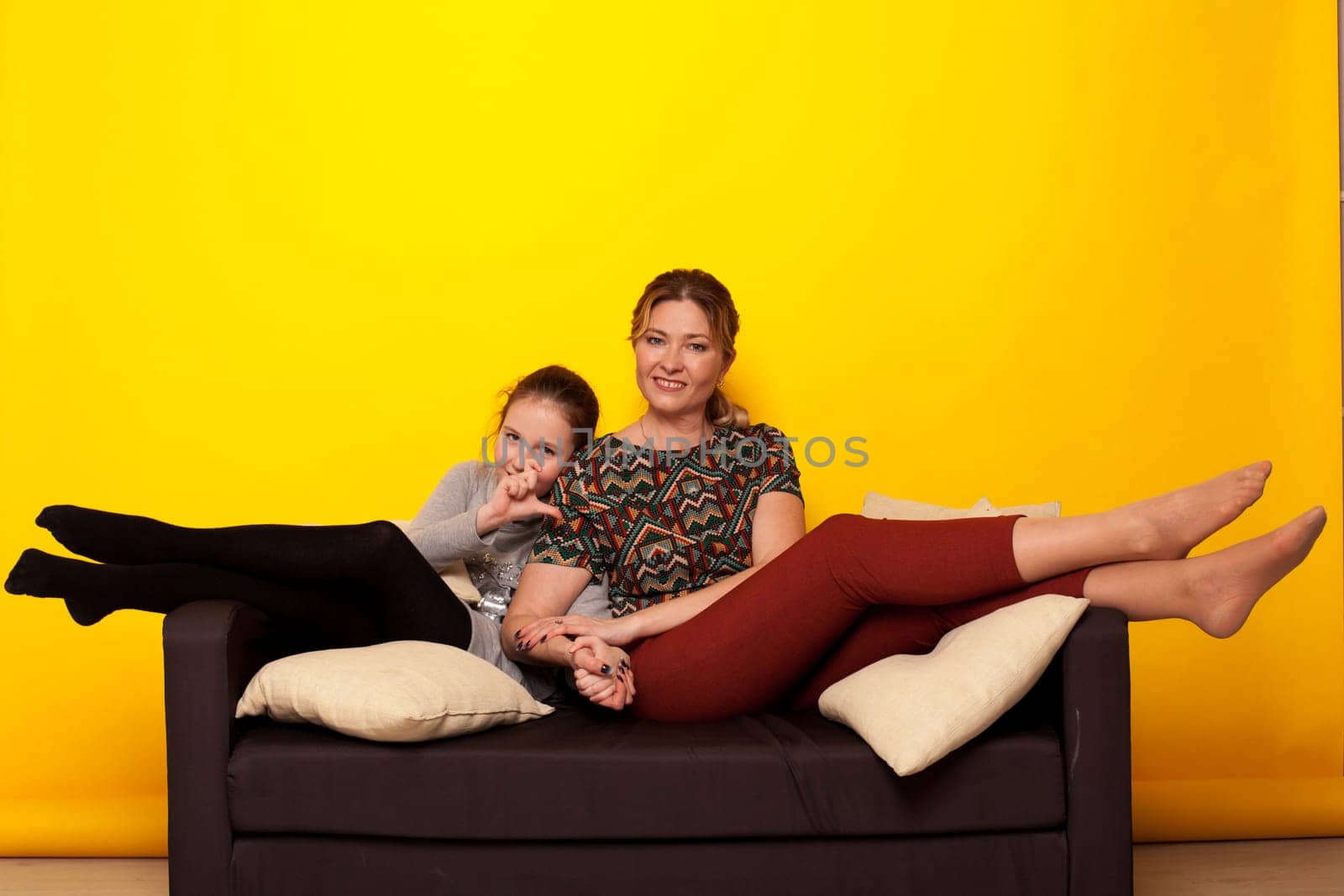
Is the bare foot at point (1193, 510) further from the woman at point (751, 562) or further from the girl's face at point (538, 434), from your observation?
the girl's face at point (538, 434)

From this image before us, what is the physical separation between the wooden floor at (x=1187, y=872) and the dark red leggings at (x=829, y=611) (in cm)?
99

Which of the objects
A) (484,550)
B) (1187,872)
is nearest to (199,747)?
(484,550)

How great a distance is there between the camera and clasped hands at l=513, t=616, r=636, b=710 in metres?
2.26

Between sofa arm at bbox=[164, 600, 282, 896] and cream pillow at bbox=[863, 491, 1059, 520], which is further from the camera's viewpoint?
cream pillow at bbox=[863, 491, 1059, 520]

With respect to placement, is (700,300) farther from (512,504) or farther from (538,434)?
Answer: (512,504)

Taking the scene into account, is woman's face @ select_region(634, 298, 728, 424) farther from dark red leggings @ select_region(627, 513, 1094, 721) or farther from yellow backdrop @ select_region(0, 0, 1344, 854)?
yellow backdrop @ select_region(0, 0, 1344, 854)

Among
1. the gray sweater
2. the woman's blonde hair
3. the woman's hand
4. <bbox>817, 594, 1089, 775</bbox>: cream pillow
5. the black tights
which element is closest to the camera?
<bbox>817, 594, 1089, 775</bbox>: cream pillow

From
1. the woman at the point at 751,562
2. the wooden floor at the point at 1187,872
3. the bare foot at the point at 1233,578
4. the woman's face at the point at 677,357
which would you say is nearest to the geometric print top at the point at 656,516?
the woman at the point at 751,562

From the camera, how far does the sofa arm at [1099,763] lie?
79.3 inches

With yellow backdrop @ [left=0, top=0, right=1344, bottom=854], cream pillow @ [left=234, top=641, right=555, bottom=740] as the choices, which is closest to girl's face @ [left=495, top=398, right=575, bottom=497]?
yellow backdrop @ [left=0, top=0, right=1344, bottom=854]

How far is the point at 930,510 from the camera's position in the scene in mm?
2781

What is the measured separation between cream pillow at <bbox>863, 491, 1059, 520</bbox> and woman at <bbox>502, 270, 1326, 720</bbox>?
0.23 m

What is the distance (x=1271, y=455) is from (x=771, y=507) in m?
1.62

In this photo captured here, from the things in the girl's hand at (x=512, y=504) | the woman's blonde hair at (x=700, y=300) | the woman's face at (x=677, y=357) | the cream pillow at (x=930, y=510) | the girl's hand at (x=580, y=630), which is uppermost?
the woman's blonde hair at (x=700, y=300)
